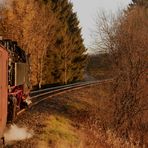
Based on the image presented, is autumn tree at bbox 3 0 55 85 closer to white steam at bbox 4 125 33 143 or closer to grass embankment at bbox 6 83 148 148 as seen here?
grass embankment at bbox 6 83 148 148

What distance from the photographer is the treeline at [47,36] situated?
134 feet

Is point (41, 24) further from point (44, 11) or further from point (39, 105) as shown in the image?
point (39, 105)

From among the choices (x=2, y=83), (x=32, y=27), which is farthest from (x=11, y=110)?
(x=32, y=27)

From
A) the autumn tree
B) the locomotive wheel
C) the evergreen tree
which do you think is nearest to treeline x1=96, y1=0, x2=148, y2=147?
the autumn tree

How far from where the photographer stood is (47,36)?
151 ft

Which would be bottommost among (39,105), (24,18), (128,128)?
(128,128)

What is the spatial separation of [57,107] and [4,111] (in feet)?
46.9

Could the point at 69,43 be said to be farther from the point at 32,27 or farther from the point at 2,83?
the point at 2,83

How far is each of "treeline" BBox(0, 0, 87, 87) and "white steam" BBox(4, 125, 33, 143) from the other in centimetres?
2192

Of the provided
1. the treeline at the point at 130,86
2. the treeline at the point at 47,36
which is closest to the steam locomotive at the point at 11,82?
the treeline at the point at 130,86

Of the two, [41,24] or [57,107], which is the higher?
[41,24]

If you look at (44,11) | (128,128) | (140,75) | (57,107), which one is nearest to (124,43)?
(140,75)

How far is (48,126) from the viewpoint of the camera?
18.8 metres

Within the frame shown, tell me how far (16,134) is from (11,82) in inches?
111
